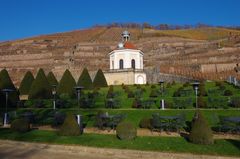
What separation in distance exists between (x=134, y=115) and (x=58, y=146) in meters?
8.82

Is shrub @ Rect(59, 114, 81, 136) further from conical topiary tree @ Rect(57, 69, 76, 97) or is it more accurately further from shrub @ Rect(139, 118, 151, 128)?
conical topiary tree @ Rect(57, 69, 76, 97)

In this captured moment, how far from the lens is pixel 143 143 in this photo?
14883 millimetres

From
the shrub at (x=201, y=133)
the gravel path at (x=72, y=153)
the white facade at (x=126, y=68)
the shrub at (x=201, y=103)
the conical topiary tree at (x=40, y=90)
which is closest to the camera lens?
the gravel path at (x=72, y=153)

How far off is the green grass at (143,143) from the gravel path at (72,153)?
0.52m

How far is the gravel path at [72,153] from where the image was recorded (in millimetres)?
12859

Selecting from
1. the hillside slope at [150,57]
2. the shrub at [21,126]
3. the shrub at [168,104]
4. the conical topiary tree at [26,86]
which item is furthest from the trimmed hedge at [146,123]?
the hillside slope at [150,57]

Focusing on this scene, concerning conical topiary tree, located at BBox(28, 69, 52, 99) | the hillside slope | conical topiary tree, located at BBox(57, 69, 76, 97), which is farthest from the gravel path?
the hillside slope

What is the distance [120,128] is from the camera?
15.8 metres

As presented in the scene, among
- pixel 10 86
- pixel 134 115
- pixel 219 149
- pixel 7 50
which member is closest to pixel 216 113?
pixel 134 115

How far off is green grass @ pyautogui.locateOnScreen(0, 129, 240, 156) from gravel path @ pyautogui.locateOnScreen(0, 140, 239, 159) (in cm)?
52

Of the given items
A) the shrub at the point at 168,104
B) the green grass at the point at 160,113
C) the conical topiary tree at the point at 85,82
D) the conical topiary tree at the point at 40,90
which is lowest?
the green grass at the point at 160,113

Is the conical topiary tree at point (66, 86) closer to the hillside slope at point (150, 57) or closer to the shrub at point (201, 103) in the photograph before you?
the shrub at point (201, 103)

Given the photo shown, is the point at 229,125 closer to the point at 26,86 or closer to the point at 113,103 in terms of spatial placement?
the point at 113,103

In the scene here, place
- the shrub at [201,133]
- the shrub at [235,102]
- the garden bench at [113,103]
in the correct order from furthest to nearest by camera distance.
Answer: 1. the garden bench at [113,103]
2. the shrub at [235,102]
3. the shrub at [201,133]
